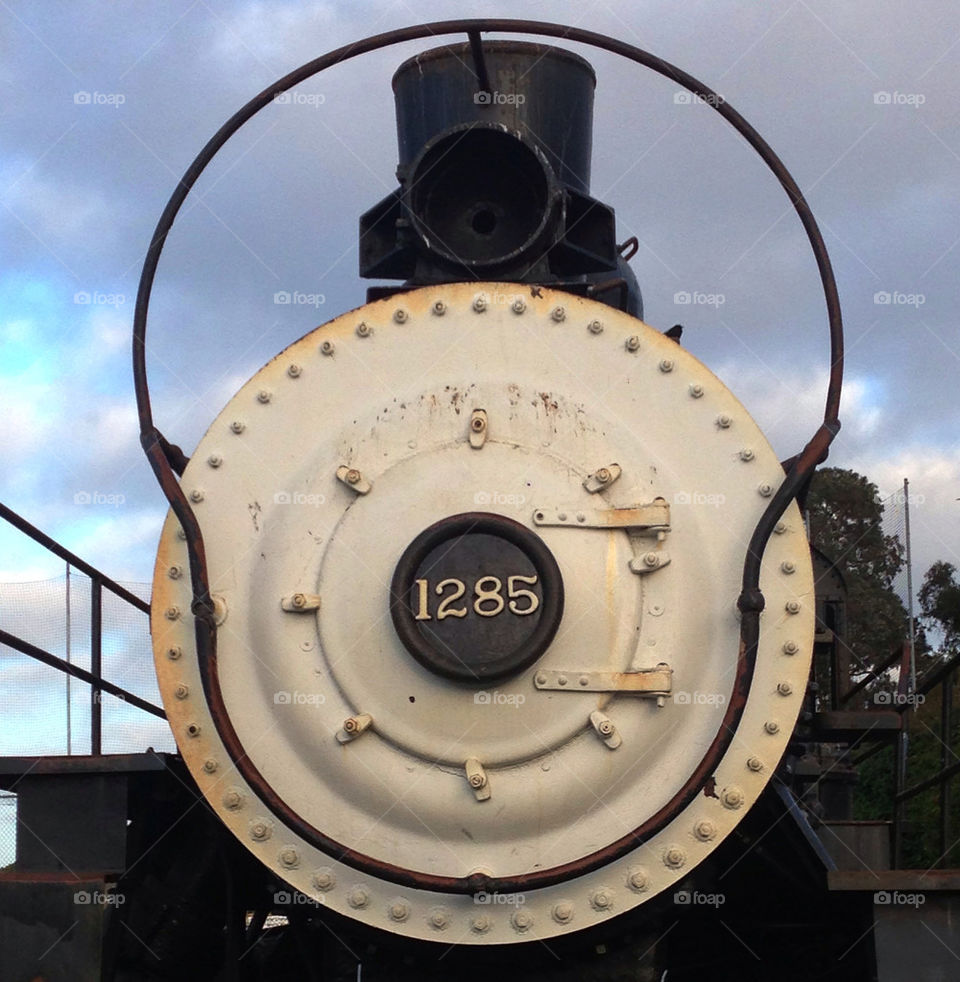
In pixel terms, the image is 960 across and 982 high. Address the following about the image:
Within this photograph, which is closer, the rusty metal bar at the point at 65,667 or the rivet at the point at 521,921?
the rivet at the point at 521,921

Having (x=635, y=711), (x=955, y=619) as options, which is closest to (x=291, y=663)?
(x=635, y=711)

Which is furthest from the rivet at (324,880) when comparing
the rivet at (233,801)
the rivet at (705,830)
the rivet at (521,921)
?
the rivet at (705,830)

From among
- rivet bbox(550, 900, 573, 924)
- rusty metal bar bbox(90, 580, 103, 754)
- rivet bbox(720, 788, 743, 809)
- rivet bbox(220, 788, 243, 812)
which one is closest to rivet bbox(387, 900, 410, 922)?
rivet bbox(550, 900, 573, 924)

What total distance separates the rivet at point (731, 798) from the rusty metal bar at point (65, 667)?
184 centimetres

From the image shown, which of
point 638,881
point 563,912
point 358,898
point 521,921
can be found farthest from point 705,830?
point 358,898

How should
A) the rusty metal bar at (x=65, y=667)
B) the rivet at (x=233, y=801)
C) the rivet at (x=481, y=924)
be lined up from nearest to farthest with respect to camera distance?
the rivet at (x=481, y=924) → the rivet at (x=233, y=801) → the rusty metal bar at (x=65, y=667)

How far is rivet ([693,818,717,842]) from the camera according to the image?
361cm

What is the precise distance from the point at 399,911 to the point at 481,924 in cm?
22

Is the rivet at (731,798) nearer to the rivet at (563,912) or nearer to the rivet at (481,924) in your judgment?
the rivet at (563,912)

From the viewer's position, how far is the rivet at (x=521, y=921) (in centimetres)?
356

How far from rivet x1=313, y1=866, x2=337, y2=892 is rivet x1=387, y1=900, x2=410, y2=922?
0.17m

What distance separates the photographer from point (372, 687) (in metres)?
3.68

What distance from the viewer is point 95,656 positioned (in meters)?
5.18

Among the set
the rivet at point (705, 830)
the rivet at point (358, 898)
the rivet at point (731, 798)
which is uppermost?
the rivet at point (731, 798)
